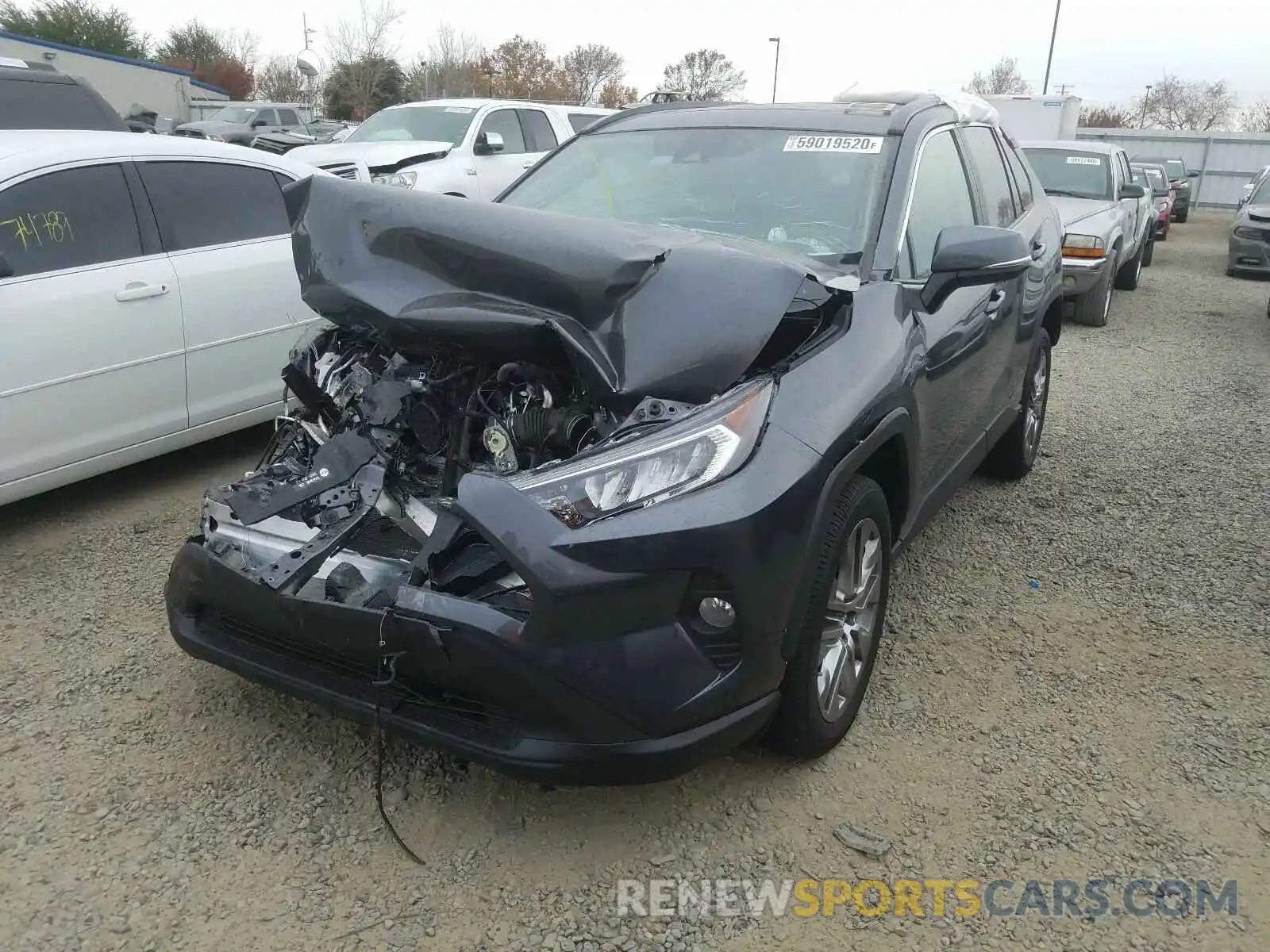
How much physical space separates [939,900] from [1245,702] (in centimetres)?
158

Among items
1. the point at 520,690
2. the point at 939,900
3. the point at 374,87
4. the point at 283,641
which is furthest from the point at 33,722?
the point at 374,87

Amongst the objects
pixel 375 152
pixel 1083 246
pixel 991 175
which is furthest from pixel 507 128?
pixel 991 175

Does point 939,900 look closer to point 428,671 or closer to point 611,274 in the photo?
point 428,671

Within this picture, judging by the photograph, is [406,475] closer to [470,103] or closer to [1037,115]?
[470,103]

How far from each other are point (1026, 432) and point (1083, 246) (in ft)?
16.9

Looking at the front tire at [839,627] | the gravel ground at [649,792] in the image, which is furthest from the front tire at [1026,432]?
the front tire at [839,627]

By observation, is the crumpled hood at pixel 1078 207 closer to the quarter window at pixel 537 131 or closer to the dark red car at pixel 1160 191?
the quarter window at pixel 537 131

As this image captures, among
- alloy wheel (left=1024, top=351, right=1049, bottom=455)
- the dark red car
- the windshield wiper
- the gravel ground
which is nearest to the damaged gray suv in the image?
the gravel ground

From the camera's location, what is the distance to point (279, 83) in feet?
174

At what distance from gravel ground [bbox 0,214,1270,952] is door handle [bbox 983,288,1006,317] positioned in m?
1.10

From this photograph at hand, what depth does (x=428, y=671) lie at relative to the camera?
7.41ft

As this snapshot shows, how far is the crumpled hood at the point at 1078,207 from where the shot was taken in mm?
9734

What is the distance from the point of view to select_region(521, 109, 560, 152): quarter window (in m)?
11.1

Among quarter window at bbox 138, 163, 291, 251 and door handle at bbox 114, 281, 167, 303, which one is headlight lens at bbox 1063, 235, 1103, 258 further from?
door handle at bbox 114, 281, 167, 303
